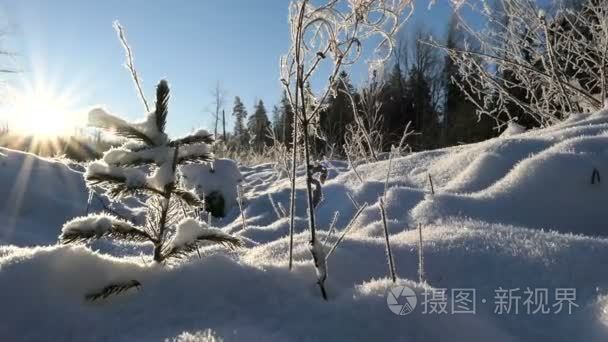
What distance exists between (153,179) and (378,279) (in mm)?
703

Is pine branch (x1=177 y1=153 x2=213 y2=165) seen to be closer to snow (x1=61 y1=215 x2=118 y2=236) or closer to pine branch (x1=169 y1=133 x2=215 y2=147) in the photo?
pine branch (x1=169 y1=133 x2=215 y2=147)

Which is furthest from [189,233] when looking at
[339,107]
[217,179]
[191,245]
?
[339,107]

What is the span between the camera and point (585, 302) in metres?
1.32

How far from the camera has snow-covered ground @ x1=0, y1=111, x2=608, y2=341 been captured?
106 centimetres

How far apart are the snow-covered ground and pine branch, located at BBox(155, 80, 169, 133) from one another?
1.22 feet

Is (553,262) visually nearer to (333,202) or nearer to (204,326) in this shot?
(204,326)

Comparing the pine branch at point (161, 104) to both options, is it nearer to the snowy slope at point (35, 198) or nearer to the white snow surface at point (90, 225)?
the white snow surface at point (90, 225)

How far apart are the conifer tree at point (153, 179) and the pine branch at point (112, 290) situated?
0.13 m

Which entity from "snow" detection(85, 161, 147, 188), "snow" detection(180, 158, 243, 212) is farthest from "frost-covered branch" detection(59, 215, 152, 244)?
"snow" detection(180, 158, 243, 212)

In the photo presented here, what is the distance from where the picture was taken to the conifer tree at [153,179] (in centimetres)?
119

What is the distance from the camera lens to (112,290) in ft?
3.63

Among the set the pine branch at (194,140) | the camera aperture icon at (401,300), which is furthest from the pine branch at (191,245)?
the camera aperture icon at (401,300)

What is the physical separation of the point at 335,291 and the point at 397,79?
34.8 m

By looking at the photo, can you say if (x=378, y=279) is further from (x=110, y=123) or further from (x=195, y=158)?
(x=110, y=123)
